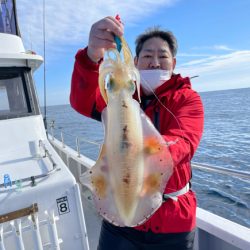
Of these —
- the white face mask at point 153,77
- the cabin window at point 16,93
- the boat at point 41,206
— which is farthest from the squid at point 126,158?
the cabin window at point 16,93

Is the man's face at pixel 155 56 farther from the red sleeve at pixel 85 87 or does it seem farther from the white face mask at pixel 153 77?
the red sleeve at pixel 85 87

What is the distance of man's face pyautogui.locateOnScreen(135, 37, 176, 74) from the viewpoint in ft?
6.52

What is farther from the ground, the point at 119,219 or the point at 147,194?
the point at 147,194

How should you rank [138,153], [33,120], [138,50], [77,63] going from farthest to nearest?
[33,120], [138,50], [77,63], [138,153]

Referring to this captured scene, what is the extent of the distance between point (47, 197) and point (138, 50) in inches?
71.8

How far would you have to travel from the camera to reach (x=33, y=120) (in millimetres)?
4469

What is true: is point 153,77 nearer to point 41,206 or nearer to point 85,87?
point 85,87

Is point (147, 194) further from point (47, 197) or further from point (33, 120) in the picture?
point (33, 120)

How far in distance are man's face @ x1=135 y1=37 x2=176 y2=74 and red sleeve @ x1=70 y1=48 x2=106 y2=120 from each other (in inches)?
17.0

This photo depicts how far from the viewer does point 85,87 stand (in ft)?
5.94

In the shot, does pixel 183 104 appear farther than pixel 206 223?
No

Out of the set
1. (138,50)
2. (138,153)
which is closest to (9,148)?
(138,50)

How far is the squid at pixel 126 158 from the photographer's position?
1.13 meters

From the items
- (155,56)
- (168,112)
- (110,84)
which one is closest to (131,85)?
(110,84)
